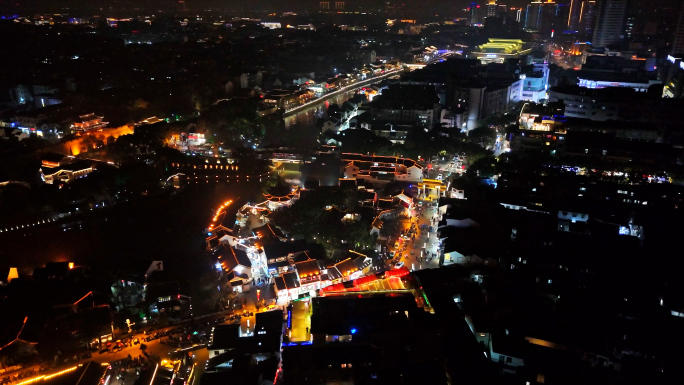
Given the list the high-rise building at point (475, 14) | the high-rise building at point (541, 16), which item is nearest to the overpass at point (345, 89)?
the high-rise building at point (541, 16)

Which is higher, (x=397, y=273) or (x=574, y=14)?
(x=574, y=14)

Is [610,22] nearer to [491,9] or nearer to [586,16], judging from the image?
[586,16]

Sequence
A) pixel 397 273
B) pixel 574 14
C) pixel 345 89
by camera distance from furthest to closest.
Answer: pixel 574 14
pixel 345 89
pixel 397 273

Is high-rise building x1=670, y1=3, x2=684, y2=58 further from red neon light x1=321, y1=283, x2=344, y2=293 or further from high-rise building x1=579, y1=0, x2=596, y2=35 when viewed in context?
red neon light x1=321, y1=283, x2=344, y2=293

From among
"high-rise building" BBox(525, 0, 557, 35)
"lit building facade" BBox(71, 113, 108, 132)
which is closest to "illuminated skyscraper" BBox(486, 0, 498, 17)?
"high-rise building" BBox(525, 0, 557, 35)

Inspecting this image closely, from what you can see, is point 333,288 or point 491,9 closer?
point 333,288

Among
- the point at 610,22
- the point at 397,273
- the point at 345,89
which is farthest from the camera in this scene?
the point at 610,22

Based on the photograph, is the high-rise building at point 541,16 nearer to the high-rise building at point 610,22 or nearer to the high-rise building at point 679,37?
the high-rise building at point 610,22

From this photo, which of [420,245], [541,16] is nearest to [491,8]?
[541,16]
